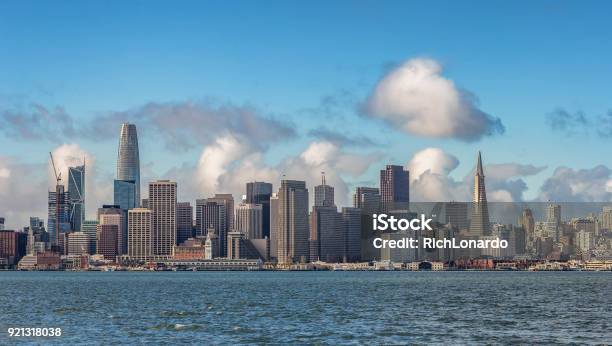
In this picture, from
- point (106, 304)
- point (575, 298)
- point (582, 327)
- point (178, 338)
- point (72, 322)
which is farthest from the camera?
point (575, 298)

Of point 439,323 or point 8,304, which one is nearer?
point 439,323

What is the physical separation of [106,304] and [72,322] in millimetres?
36535

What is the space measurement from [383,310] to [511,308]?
52.3ft

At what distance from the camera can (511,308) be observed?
123188 mm

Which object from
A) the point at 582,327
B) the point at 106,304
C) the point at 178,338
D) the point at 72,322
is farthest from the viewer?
the point at 106,304

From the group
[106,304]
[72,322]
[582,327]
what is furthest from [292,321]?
[106,304]

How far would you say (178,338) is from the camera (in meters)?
84.8

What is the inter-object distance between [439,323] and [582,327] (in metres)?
13.2

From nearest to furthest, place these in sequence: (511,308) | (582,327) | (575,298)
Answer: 1. (582,327)
2. (511,308)
3. (575,298)

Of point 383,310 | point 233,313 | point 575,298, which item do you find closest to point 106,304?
point 233,313

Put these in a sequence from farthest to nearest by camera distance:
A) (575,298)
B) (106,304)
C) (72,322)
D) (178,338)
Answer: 1. (575,298)
2. (106,304)
3. (72,322)
4. (178,338)

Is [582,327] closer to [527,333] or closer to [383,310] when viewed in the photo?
[527,333]

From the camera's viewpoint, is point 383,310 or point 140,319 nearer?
point 140,319

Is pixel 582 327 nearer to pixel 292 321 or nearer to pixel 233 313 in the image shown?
pixel 292 321
